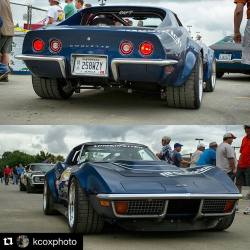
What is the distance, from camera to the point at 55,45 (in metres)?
6.93

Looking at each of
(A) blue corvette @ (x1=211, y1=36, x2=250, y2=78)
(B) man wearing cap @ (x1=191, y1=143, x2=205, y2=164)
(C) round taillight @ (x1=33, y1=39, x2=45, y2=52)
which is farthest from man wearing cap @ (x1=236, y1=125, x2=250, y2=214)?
(A) blue corvette @ (x1=211, y1=36, x2=250, y2=78)

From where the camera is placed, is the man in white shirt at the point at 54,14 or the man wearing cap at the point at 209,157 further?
the man in white shirt at the point at 54,14

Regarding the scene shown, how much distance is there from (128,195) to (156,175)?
586 mm

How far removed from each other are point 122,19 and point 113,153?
2613 millimetres

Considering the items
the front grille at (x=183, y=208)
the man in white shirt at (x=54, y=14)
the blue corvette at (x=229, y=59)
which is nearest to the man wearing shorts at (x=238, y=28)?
the front grille at (x=183, y=208)

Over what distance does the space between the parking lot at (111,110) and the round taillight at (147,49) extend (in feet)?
2.69

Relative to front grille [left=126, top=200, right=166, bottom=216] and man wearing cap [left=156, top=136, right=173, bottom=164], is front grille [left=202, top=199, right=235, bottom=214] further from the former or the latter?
man wearing cap [left=156, top=136, right=173, bottom=164]

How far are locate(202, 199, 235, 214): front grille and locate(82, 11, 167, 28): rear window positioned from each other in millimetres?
3372

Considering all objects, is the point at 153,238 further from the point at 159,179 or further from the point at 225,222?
the point at 225,222

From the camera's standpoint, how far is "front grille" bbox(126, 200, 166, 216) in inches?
203

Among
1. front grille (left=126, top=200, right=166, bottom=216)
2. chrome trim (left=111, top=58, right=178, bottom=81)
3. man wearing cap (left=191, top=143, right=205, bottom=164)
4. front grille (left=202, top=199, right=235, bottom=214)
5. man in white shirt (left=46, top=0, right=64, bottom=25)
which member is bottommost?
man wearing cap (left=191, top=143, right=205, bottom=164)

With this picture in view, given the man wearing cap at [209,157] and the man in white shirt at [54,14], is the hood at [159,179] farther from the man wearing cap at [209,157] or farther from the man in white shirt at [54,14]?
the man in white shirt at [54,14]

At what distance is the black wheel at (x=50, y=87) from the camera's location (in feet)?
25.9

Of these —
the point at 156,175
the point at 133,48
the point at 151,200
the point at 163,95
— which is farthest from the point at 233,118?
the point at 151,200
